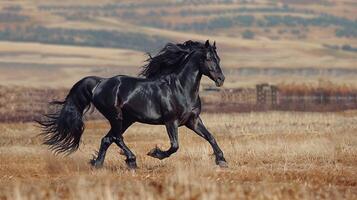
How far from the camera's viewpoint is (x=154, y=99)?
56.2 ft

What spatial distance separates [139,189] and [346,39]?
6345 inches

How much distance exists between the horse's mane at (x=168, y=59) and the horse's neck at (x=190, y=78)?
1.02 ft

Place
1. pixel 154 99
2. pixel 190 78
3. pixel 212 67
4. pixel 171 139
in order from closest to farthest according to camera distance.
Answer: pixel 171 139 < pixel 154 99 < pixel 190 78 < pixel 212 67

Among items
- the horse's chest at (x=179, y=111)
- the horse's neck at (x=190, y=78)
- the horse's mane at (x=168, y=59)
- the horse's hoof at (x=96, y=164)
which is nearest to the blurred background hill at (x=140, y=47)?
the horse's mane at (x=168, y=59)

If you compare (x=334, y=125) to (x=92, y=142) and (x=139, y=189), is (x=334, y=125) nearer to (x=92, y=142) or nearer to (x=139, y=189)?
(x=92, y=142)

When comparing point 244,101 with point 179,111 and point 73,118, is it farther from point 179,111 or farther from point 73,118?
point 179,111

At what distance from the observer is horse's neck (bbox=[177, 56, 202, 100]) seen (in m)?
17.1

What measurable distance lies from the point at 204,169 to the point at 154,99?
1.66 meters

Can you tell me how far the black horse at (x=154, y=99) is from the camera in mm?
16984

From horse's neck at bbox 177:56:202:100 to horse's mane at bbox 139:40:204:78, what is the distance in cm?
31

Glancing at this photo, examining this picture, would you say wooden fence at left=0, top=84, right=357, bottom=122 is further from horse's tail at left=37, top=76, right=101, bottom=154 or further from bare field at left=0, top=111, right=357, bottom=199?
horse's tail at left=37, top=76, right=101, bottom=154

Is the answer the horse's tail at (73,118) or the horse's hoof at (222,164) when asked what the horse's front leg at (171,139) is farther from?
the horse's tail at (73,118)

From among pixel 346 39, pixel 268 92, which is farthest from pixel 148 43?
pixel 268 92

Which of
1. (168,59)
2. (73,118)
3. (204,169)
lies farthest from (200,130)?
(73,118)
